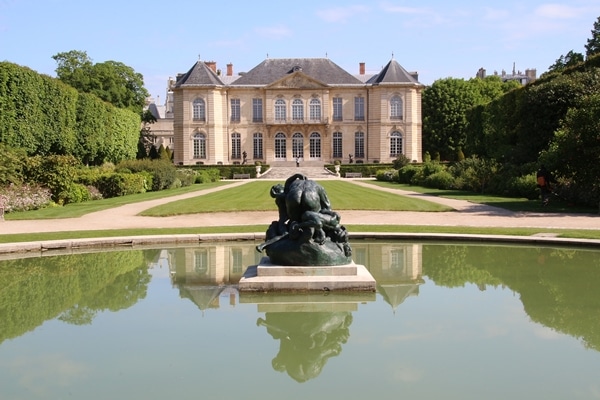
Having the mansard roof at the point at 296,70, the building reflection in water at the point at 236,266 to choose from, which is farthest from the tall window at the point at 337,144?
the building reflection in water at the point at 236,266

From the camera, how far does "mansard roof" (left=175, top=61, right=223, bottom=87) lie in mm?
51375

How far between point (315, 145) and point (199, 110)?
9.69 metres

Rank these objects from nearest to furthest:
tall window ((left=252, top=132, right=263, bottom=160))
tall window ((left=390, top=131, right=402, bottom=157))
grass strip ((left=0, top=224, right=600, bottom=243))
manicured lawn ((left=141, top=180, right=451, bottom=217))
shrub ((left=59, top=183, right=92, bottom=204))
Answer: grass strip ((left=0, top=224, right=600, bottom=243)) < manicured lawn ((left=141, top=180, right=451, bottom=217)) < shrub ((left=59, top=183, right=92, bottom=204)) < tall window ((left=390, top=131, right=402, bottom=157)) < tall window ((left=252, top=132, right=263, bottom=160))

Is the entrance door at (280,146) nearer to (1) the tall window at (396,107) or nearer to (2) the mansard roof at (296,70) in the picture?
(2) the mansard roof at (296,70)

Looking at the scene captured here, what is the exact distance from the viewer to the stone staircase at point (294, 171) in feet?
139

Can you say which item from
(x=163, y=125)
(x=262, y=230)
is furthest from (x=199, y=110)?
(x=262, y=230)

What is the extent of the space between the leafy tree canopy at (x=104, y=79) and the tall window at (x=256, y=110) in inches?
335

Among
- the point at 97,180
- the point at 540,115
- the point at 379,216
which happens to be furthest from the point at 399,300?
the point at 97,180

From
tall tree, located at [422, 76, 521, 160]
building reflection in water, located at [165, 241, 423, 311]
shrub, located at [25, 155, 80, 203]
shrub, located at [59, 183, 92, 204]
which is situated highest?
tall tree, located at [422, 76, 521, 160]

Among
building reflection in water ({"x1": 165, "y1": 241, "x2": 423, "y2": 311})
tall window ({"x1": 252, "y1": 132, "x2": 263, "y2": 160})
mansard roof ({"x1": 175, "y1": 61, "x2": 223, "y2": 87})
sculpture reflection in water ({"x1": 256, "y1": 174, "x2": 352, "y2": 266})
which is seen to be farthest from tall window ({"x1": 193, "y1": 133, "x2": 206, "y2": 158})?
sculpture reflection in water ({"x1": 256, "y1": 174, "x2": 352, "y2": 266})

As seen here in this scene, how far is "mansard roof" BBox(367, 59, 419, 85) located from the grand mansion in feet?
0.26

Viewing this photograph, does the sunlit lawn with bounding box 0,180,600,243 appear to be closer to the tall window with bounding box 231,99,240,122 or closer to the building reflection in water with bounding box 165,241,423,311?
the building reflection in water with bounding box 165,241,423,311

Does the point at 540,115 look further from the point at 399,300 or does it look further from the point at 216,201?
the point at 399,300

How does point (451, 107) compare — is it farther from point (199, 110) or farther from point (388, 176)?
point (199, 110)
